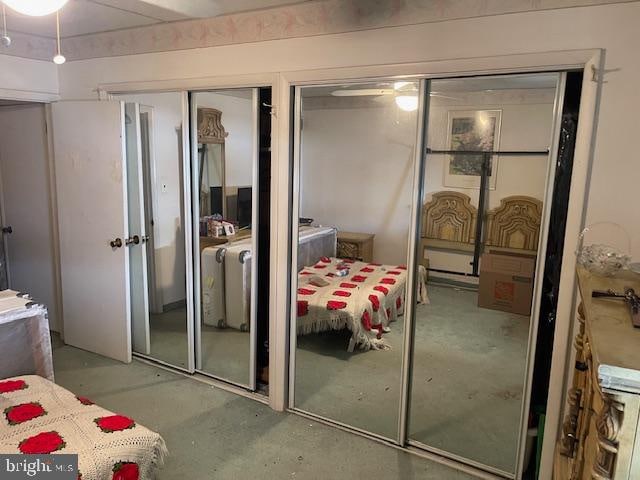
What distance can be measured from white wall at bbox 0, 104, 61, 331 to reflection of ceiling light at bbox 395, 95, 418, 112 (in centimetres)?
280

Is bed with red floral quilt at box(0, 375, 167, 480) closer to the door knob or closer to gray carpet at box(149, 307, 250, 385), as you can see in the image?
gray carpet at box(149, 307, 250, 385)

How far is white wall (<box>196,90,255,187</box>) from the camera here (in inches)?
113

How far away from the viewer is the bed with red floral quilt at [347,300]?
2.94 meters

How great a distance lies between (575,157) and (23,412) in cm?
250

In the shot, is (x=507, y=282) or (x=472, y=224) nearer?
(x=507, y=282)

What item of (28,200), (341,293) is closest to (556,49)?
(341,293)

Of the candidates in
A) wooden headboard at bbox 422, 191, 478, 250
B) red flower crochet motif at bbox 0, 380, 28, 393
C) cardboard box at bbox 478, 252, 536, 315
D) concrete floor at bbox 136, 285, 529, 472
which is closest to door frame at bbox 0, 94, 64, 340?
concrete floor at bbox 136, 285, 529, 472

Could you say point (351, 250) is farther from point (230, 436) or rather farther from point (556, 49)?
point (556, 49)

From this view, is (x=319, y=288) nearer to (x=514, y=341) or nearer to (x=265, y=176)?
(x=265, y=176)

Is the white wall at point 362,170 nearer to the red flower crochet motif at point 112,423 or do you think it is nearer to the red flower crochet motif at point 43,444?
the red flower crochet motif at point 112,423

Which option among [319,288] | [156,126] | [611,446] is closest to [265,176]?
[319,288]

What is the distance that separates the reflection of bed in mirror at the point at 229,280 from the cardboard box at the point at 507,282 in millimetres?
984

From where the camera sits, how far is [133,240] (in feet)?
11.1

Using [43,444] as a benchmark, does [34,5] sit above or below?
above
